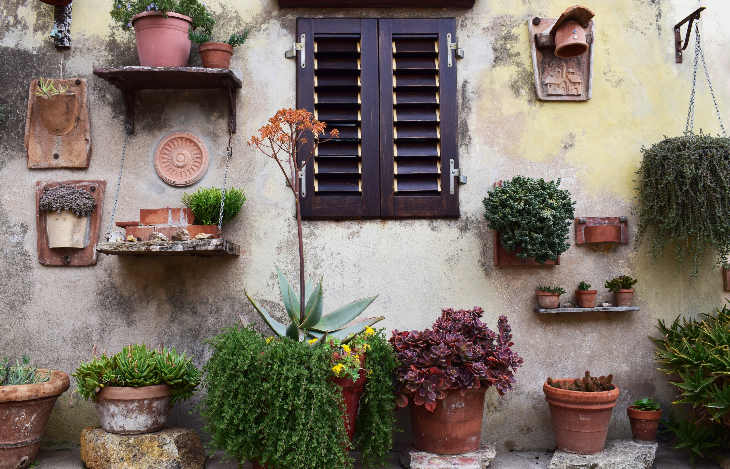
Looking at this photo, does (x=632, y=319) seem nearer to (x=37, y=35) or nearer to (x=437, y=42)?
(x=437, y=42)

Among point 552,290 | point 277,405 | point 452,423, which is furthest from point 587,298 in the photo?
point 277,405

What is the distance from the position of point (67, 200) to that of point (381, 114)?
2303mm

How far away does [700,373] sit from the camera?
12.3 ft

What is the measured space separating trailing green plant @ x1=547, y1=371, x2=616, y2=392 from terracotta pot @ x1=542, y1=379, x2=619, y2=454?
0.25 feet

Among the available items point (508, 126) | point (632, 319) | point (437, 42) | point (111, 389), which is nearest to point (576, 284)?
point (632, 319)

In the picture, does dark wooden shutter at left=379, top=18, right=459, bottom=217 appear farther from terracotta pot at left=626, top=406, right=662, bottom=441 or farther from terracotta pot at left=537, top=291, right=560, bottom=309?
terracotta pot at left=626, top=406, right=662, bottom=441

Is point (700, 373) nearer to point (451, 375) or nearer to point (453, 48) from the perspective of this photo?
point (451, 375)

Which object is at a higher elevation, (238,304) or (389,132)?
(389,132)

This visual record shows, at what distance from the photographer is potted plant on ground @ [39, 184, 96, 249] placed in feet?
13.5

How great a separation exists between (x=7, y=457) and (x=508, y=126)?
13.1ft

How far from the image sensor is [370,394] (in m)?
3.46

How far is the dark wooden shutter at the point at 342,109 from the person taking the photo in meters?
4.27

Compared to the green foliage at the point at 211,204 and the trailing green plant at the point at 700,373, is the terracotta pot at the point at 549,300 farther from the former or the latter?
the green foliage at the point at 211,204

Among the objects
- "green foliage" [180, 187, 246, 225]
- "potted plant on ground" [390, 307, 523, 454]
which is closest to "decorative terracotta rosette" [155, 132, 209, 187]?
"green foliage" [180, 187, 246, 225]
